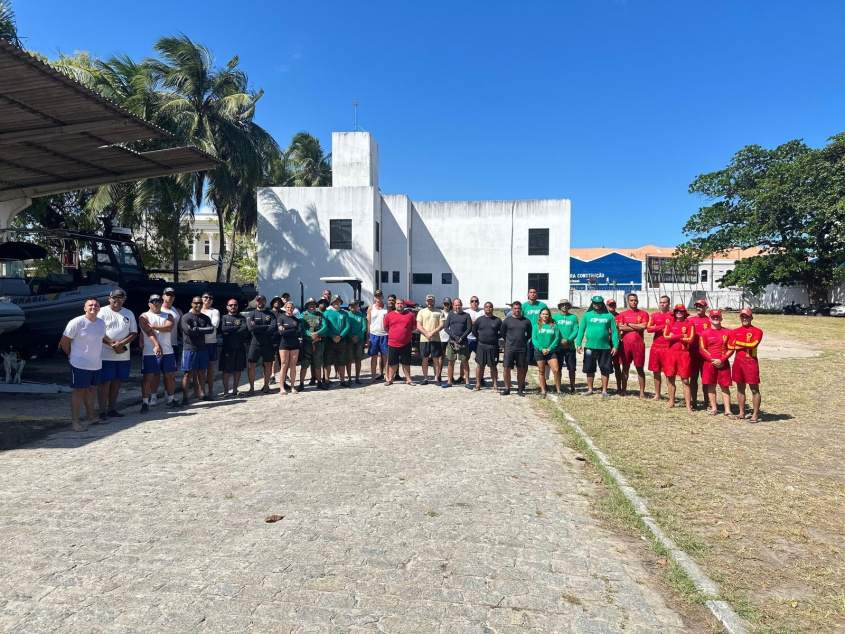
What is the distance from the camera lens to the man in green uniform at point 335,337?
10242mm

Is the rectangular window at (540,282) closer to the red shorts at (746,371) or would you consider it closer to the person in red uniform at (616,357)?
the person in red uniform at (616,357)

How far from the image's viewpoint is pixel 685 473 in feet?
18.4

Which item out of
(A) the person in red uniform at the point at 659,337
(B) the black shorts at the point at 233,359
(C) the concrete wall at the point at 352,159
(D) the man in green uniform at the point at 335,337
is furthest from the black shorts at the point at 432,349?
(C) the concrete wall at the point at 352,159

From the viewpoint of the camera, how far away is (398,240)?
30.7 m

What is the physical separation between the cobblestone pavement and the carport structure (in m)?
5.14

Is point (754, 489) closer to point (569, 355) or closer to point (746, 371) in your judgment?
point (746, 371)

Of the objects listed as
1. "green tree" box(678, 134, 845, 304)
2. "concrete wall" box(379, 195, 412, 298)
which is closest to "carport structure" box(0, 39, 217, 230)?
"concrete wall" box(379, 195, 412, 298)

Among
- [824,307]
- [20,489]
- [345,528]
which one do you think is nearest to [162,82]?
[20,489]

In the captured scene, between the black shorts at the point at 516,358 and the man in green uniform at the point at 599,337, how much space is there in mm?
991

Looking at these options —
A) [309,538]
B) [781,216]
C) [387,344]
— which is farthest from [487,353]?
[781,216]

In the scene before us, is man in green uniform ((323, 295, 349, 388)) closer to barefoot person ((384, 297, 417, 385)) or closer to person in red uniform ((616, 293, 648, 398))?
barefoot person ((384, 297, 417, 385))

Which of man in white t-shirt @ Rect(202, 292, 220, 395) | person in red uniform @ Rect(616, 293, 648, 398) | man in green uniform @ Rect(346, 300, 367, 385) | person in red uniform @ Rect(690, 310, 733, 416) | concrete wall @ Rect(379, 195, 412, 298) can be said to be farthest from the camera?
concrete wall @ Rect(379, 195, 412, 298)

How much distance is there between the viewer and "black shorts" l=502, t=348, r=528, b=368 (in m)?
9.70

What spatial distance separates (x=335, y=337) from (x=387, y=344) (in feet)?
4.06
